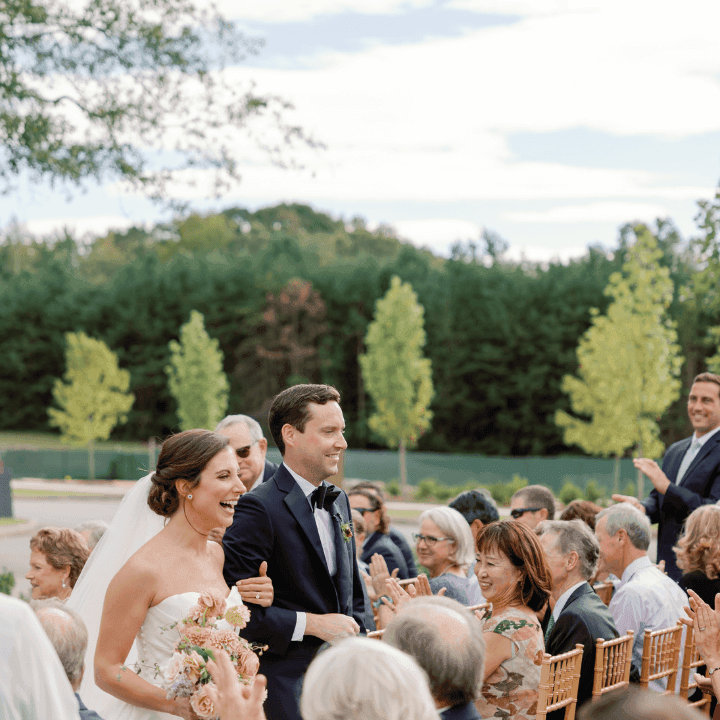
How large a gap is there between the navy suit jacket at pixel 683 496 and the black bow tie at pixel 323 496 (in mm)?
3595

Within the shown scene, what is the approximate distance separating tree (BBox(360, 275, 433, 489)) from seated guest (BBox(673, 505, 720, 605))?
75.2ft

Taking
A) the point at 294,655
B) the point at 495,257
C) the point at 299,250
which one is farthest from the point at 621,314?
the point at 299,250

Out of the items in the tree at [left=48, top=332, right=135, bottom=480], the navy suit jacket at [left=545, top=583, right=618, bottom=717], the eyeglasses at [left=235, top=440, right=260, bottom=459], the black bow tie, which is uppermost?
the black bow tie

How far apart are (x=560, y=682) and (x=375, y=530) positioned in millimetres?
3310

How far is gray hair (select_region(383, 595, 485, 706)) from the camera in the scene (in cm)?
240

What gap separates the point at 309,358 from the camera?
135 feet

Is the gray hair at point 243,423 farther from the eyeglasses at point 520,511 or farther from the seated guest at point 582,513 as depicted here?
the seated guest at point 582,513

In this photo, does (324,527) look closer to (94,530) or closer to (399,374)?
(94,530)

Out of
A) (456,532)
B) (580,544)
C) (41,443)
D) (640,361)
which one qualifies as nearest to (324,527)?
(580,544)

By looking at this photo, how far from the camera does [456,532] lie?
5648mm

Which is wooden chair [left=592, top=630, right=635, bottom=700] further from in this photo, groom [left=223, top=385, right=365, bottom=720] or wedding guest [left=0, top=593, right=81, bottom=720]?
wedding guest [left=0, top=593, right=81, bottom=720]

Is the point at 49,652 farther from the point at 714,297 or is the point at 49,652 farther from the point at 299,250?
the point at 299,250

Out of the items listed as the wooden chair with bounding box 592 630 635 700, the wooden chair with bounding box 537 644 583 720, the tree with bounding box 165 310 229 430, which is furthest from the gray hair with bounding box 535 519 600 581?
the tree with bounding box 165 310 229 430

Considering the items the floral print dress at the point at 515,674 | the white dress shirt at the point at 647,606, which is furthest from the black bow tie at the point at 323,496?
the white dress shirt at the point at 647,606
